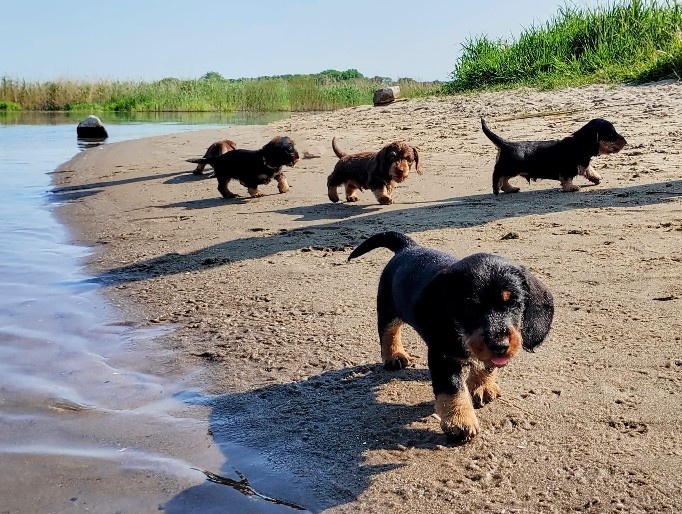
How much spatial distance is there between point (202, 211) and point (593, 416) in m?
7.59

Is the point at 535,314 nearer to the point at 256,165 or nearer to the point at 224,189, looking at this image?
the point at 256,165

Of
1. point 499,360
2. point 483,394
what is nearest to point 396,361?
point 483,394

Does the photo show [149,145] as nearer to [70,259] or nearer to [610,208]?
[70,259]

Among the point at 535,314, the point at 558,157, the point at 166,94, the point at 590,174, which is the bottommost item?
the point at 535,314

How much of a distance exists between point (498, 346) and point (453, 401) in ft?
1.93

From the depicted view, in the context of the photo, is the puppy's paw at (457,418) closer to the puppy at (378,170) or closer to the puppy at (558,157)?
the puppy at (378,170)

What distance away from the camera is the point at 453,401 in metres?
3.70

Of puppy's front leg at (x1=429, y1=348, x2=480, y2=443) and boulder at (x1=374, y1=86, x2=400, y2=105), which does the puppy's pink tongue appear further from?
boulder at (x1=374, y1=86, x2=400, y2=105)

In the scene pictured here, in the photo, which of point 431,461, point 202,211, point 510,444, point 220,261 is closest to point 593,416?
point 510,444

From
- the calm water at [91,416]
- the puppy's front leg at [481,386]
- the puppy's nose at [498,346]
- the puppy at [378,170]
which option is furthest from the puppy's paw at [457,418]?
the puppy at [378,170]

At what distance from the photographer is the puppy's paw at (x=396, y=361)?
458cm

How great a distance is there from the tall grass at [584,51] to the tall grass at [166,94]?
1716 centimetres

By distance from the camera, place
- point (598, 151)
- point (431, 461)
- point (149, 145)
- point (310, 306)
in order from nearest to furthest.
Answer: point (431, 461), point (310, 306), point (598, 151), point (149, 145)

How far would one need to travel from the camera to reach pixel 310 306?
591 cm
